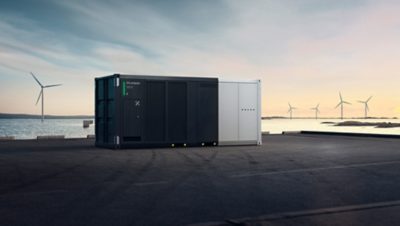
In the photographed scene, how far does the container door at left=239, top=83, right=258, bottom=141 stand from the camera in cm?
2323

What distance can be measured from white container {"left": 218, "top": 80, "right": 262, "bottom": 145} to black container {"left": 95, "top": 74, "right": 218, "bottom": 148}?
0.40 meters

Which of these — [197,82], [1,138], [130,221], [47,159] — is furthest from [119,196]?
[1,138]

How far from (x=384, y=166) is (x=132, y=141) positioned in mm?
11377

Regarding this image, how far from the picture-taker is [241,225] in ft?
21.5

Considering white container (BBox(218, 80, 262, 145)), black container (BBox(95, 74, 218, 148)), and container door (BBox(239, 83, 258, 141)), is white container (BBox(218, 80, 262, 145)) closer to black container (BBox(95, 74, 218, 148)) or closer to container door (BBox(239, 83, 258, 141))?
container door (BBox(239, 83, 258, 141))

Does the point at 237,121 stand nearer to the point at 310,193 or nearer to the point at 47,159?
the point at 47,159

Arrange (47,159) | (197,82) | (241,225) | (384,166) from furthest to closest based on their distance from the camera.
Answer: (197,82)
(47,159)
(384,166)
(241,225)

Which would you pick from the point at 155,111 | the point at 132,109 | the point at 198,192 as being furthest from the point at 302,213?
the point at 155,111

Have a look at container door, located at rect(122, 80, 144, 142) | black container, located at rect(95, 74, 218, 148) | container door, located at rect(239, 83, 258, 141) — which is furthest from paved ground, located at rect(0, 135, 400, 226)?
container door, located at rect(239, 83, 258, 141)

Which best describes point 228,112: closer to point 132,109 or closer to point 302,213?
point 132,109

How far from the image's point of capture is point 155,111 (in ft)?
70.4

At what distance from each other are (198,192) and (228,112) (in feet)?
45.9

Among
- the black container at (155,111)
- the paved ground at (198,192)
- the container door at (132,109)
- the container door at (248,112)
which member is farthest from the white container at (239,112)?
the paved ground at (198,192)

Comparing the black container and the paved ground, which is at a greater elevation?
the black container
